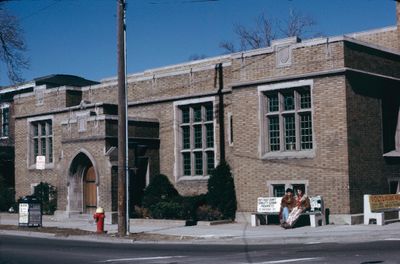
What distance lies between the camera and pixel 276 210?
22.2 m

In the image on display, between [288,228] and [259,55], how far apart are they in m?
6.71

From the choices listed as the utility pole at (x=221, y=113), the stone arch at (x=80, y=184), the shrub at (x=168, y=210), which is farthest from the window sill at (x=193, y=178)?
the stone arch at (x=80, y=184)

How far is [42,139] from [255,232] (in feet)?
57.3

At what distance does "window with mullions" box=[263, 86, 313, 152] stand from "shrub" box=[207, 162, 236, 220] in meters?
2.48

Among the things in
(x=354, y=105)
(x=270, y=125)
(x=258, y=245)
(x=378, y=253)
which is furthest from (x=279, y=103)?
(x=378, y=253)

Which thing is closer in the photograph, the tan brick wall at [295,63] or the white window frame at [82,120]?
the tan brick wall at [295,63]

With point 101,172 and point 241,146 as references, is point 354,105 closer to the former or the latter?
point 241,146

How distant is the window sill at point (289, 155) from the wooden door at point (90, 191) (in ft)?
30.4

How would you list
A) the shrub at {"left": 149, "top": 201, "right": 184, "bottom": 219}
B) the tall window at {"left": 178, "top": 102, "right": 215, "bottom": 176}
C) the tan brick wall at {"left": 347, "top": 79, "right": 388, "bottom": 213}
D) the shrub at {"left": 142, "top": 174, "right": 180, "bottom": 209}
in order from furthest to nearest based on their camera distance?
the tall window at {"left": 178, "top": 102, "right": 215, "bottom": 176}, the shrub at {"left": 142, "top": 174, "right": 180, "bottom": 209}, the shrub at {"left": 149, "top": 201, "right": 184, "bottom": 219}, the tan brick wall at {"left": 347, "top": 79, "right": 388, "bottom": 213}

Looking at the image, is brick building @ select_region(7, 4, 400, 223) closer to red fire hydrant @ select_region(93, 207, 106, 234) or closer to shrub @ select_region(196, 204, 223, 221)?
shrub @ select_region(196, 204, 223, 221)

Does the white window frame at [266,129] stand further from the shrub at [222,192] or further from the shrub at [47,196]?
the shrub at [47,196]

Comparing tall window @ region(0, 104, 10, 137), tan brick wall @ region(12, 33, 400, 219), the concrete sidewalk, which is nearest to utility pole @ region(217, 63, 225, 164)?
tan brick wall @ region(12, 33, 400, 219)

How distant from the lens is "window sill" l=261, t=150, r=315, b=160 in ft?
73.2

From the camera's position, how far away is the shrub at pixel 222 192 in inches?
971
